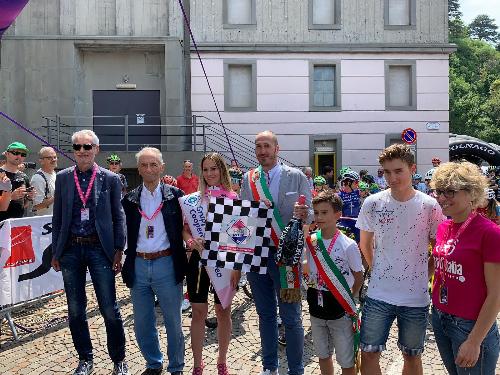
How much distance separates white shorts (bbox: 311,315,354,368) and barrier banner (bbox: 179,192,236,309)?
855 millimetres

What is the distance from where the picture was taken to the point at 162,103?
19.8 meters

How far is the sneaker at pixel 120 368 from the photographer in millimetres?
4820

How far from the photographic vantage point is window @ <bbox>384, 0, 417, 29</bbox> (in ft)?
65.6

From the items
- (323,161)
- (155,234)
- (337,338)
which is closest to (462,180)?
(337,338)

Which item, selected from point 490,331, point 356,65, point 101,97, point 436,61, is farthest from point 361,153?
point 490,331

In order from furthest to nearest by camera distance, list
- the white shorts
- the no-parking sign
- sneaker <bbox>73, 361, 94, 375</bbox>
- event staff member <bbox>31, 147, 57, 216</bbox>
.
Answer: the no-parking sign, event staff member <bbox>31, 147, 57, 216</bbox>, sneaker <bbox>73, 361, 94, 375</bbox>, the white shorts

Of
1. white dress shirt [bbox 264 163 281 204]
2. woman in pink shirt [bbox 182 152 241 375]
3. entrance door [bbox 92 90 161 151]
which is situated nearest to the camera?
white dress shirt [bbox 264 163 281 204]

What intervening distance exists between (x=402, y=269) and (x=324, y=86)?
17.2 metres

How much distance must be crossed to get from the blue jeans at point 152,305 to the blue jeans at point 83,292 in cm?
24

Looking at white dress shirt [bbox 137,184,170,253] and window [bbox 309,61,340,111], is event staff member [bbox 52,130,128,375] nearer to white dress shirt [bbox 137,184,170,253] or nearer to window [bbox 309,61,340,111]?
white dress shirt [bbox 137,184,170,253]

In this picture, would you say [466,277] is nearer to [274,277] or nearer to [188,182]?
[274,277]

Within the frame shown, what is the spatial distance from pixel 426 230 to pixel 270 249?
53.5 inches

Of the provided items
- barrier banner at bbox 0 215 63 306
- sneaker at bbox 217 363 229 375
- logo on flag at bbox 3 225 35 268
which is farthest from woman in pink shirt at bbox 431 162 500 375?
logo on flag at bbox 3 225 35 268

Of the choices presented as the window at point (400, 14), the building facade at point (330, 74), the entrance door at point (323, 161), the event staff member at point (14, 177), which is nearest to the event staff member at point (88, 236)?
the event staff member at point (14, 177)
